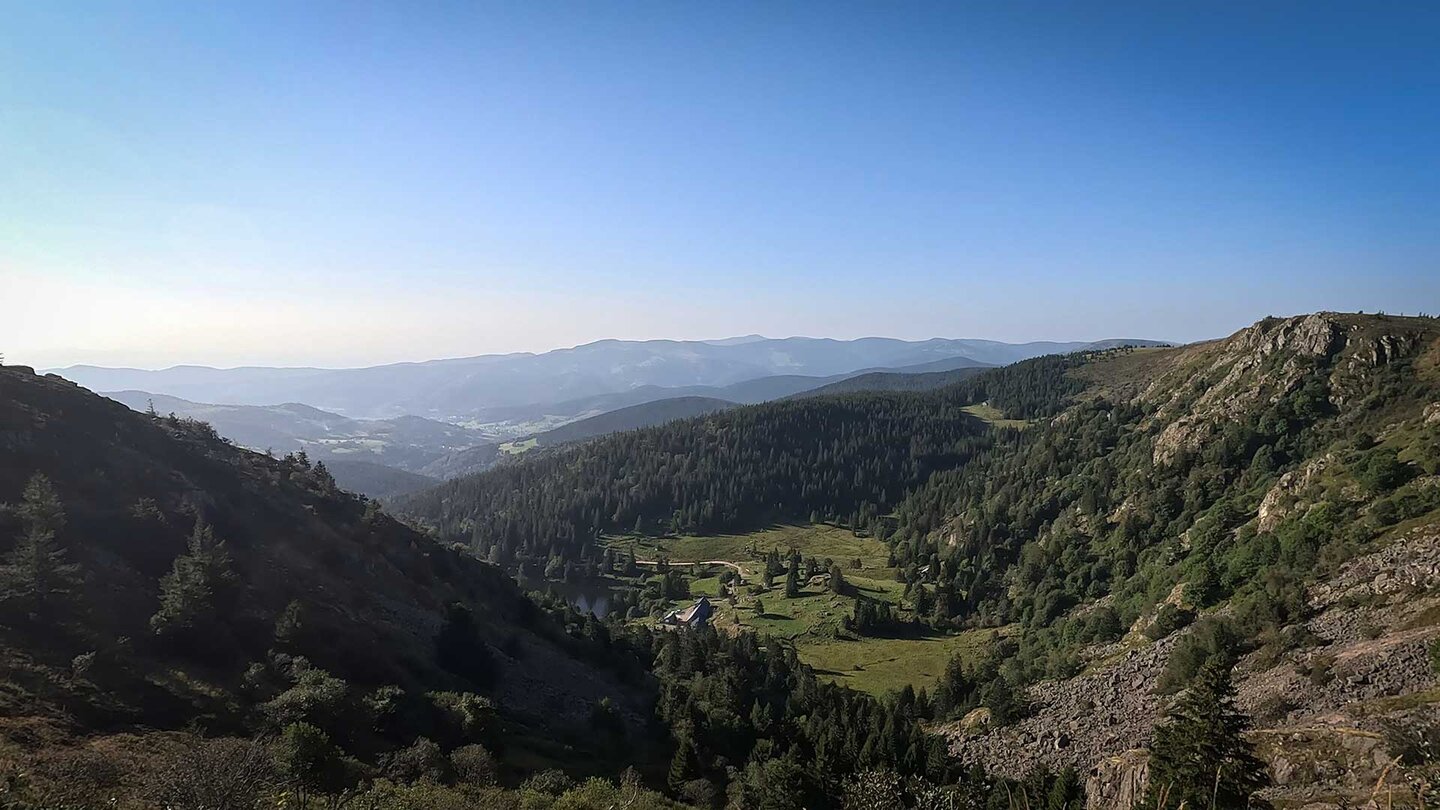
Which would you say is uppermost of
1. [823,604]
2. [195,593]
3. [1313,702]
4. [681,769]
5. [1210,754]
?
[195,593]

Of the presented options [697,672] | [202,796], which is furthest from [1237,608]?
[202,796]

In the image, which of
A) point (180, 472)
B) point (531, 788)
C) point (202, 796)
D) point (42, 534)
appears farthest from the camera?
point (180, 472)

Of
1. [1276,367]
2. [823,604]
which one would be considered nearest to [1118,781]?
[823,604]

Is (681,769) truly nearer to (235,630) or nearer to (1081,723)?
(1081,723)

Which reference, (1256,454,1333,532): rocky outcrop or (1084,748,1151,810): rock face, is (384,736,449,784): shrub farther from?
(1256,454,1333,532): rocky outcrop

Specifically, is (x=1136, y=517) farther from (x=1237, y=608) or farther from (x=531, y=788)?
(x=531, y=788)

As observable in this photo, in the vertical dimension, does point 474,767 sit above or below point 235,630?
below

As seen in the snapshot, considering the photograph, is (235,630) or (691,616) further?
(691,616)
